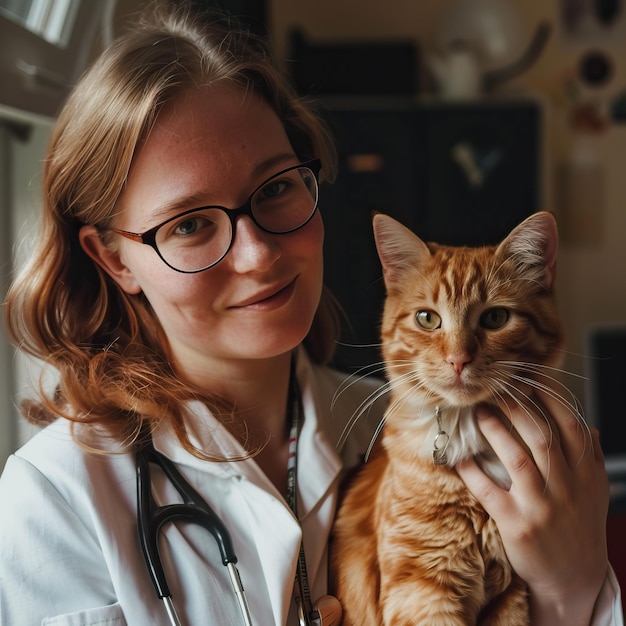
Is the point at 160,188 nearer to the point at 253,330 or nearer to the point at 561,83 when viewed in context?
the point at 253,330

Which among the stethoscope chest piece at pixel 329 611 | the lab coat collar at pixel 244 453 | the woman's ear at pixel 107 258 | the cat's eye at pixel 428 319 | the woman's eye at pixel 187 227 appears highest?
the woman's eye at pixel 187 227

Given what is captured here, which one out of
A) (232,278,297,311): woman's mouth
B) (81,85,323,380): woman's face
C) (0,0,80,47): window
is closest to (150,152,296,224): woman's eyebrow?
(81,85,323,380): woman's face

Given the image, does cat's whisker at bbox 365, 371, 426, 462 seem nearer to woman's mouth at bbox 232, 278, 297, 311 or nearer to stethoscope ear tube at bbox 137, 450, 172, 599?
woman's mouth at bbox 232, 278, 297, 311

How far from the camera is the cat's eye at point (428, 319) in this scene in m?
1.06

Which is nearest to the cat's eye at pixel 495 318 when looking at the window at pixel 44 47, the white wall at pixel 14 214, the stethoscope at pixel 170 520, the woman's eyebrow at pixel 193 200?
the woman's eyebrow at pixel 193 200

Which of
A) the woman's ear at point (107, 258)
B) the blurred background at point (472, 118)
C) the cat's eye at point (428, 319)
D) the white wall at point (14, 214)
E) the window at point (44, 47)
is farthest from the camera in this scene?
the blurred background at point (472, 118)

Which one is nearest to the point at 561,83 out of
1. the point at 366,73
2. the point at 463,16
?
the point at 463,16

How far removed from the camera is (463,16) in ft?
12.9

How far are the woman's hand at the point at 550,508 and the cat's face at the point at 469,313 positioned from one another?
0.23 feet

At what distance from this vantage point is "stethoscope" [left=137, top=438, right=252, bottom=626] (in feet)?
3.50

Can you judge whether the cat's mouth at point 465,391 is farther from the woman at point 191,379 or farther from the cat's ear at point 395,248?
the cat's ear at point 395,248

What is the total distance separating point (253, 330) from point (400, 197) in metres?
2.57

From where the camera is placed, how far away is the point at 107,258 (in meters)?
1.24

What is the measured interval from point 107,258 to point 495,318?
0.66m
